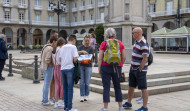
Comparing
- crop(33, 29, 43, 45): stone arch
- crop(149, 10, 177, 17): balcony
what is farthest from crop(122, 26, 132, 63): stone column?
crop(33, 29, 43, 45): stone arch

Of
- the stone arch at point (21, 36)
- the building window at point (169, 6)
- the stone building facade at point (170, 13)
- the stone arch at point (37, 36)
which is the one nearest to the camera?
the stone building facade at point (170, 13)

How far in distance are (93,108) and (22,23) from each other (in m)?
45.5

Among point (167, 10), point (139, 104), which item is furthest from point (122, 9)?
point (167, 10)

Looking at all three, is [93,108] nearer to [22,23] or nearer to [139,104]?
[139,104]

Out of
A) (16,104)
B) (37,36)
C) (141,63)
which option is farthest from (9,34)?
(141,63)

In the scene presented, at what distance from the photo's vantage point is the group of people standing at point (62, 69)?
17.0 feet

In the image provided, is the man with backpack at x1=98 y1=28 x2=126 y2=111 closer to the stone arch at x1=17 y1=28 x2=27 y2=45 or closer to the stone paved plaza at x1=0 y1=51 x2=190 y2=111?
the stone paved plaza at x1=0 y1=51 x2=190 y2=111

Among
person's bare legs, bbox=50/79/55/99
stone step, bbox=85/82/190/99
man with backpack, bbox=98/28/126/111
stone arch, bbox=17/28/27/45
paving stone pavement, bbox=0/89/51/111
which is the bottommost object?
paving stone pavement, bbox=0/89/51/111

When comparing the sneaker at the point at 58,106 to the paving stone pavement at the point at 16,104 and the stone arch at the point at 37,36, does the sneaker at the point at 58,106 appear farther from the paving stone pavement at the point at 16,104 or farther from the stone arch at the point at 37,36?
the stone arch at the point at 37,36

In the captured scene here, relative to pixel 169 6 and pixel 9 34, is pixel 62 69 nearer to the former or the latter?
pixel 169 6

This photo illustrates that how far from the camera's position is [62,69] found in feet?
17.1

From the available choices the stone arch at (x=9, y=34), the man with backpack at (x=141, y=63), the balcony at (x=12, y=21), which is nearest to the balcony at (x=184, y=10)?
the man with backpack at (x=141, y=63)

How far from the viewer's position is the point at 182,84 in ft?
25.2

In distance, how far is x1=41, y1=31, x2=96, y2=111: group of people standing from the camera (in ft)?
17.0
